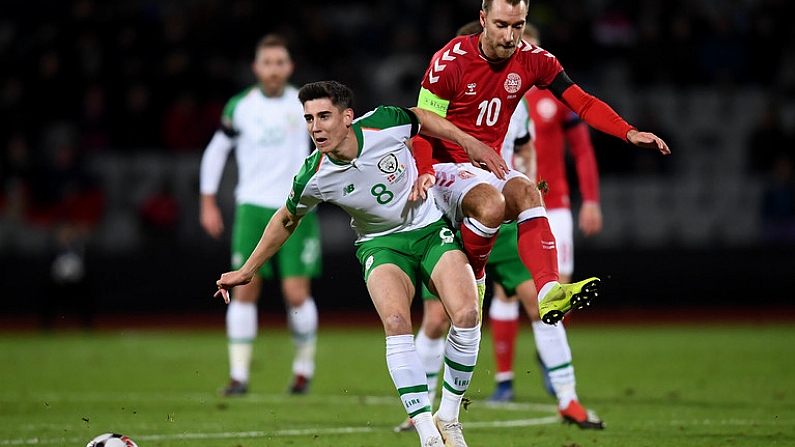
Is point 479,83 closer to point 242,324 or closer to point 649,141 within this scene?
point 649,141

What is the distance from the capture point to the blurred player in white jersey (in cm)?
1012

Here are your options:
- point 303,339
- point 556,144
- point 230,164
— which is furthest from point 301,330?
point 230,164

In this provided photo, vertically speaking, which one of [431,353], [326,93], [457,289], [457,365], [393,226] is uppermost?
[326,93]

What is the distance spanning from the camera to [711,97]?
760 inches

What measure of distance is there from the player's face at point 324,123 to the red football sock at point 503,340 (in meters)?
3.43

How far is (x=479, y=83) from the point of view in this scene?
23.4 ft

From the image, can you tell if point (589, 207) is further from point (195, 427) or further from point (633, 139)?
point (195, 427)

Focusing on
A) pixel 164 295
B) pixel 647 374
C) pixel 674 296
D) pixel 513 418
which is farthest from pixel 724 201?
pixel 513 418

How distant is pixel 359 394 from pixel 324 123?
13.6 feet

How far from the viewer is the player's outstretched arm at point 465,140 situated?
6656mm

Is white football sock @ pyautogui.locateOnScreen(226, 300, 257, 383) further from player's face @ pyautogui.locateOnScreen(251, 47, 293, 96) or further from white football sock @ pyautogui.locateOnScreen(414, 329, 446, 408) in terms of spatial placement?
white football sock @ pyautogui.locateOnScreen(414, 329, 446, 408)

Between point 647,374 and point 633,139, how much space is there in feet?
17.4

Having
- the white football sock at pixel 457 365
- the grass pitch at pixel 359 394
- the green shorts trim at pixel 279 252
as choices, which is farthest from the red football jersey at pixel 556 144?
the white football sock at pixel 457 365

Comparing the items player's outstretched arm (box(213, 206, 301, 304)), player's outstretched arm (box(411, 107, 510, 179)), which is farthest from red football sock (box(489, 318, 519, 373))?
player's outstretched arm (box(213, 206, 301, 304))
